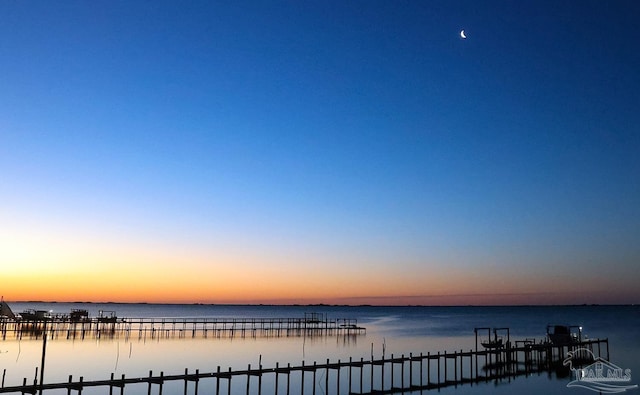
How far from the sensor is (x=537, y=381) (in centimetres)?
4003

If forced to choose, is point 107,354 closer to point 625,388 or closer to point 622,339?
point 625,388

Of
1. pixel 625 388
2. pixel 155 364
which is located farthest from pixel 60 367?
pixel 625 388

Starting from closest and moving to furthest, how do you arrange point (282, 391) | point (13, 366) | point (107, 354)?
point (282, 391), point (13, 366), point (107, 354)

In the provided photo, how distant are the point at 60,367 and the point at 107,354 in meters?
7.62
